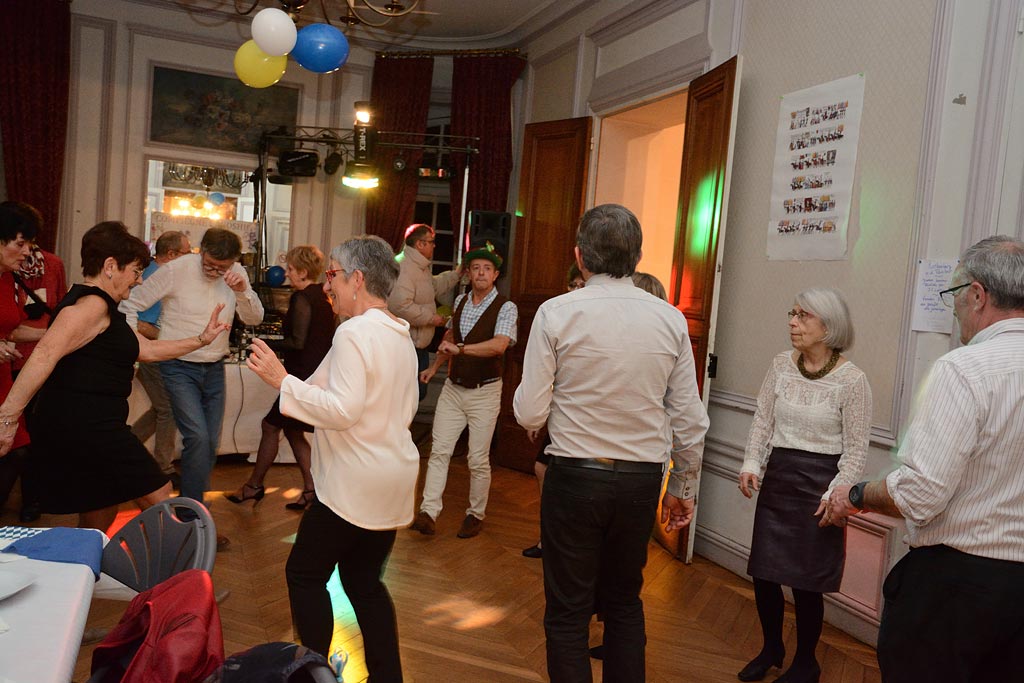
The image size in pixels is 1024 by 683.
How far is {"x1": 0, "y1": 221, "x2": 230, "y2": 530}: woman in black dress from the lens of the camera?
2.62 m

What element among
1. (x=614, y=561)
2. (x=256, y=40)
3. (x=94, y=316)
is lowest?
(x=614, y=561)

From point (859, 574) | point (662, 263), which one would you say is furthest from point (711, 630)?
point (662, 263)

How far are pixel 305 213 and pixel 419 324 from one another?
275cm

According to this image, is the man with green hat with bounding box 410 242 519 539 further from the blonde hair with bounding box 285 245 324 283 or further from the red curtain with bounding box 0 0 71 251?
the red curtain with bounding box 0 0 71 251

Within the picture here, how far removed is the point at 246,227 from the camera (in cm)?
799

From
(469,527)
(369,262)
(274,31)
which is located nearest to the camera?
(369,262)

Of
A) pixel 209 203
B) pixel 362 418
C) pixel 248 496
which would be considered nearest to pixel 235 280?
pixel 248 496

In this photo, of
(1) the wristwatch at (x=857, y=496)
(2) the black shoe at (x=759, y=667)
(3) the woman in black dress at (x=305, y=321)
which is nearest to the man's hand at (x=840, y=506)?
(1) the wristwatch at (x=857, y=496)

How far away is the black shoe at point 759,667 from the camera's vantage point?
9.67 feet

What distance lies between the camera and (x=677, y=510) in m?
2.39

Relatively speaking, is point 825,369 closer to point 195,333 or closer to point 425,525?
point 425,525

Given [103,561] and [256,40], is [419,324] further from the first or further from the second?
[103,561]

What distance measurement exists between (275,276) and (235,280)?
143 inches

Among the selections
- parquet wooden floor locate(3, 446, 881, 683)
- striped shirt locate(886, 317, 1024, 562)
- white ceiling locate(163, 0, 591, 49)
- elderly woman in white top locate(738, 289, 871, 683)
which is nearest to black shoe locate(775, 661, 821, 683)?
elderly woman in white top locate(738, 289, 871, 683)
